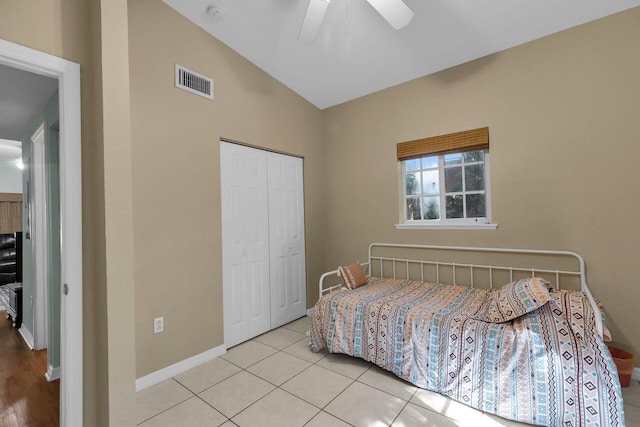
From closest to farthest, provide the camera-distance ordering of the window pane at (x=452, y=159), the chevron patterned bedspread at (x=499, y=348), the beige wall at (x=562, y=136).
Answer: the chevron patterned bedspread at (x=499, y=348), the beige wall at (x=562, y=136), the window pane at (x=452, y=159)

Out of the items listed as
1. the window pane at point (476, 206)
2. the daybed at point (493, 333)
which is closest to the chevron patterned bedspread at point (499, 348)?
the daybed at point (493, 333)

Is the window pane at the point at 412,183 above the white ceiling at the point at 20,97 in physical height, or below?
below

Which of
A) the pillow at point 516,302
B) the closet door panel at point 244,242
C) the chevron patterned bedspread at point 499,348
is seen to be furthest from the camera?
the closet door panel at point 244,242

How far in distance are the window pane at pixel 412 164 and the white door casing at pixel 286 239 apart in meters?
1.25

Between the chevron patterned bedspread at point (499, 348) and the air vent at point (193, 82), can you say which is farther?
the air vent at point (193, 82)

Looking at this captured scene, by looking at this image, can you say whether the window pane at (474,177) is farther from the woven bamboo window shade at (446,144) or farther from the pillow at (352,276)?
the pillow at (352,276)

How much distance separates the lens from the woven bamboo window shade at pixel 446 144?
2656 millimetres

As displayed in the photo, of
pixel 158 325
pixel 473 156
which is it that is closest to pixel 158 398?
pixel 158 325

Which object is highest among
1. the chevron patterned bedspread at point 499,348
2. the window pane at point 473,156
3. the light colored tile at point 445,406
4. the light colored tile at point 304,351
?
the window pane at point 473,156

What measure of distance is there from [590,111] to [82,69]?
3.38 meters

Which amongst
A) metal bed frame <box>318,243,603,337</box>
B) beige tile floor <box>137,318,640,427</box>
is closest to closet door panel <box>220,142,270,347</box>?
beige tile floor <box>137,318,640,427</box>

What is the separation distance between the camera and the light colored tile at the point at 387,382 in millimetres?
2020

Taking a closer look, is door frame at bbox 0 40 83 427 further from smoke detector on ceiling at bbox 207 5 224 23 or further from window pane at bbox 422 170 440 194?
window pane at bbox 422 170 440 194

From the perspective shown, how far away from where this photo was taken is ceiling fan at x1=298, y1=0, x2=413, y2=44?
1.74 metres
